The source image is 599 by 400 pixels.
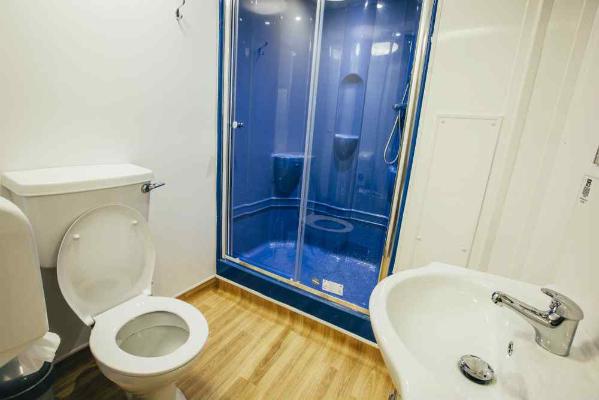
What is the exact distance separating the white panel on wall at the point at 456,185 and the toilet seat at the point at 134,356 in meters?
1.04

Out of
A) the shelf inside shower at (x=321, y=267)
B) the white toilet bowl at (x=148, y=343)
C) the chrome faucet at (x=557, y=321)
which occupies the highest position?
the chrome faucet at (x=557, y=321)

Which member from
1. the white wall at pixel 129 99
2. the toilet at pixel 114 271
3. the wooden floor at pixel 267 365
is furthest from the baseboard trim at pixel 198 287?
the toilet at pixel 114 271

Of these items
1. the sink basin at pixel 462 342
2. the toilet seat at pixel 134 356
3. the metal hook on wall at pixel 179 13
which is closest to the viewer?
the sink basin at pixel 462 342

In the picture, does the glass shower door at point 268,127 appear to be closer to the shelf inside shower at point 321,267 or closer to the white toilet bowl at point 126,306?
the shelf inside shower at point 321,267

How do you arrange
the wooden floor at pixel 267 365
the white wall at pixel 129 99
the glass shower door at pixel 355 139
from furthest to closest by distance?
the glass shower door at pixel 355 139 < the wooden floor at pixel 267 365 < the white wall at pixel 129 99

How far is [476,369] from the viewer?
636mm

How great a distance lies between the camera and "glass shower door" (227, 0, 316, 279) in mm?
1936

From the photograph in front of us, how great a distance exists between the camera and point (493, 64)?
1.06 meters

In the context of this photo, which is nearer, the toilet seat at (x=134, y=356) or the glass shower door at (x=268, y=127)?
the toilet seat at (x=134, y=356)

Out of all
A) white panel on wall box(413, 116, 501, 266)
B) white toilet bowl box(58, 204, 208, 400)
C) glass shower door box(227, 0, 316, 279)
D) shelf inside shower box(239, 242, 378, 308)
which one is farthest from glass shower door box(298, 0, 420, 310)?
white toilet bowl box(58, 204, 208, 400)

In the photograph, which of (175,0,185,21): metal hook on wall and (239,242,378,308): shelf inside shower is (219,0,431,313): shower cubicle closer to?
(239,242,378,308): shelf inside shower

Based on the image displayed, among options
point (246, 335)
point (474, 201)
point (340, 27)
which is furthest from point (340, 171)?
point (246, 335)

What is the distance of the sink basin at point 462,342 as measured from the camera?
1.63 feet

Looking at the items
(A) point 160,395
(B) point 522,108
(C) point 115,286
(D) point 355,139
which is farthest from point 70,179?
(D) point 355,139
